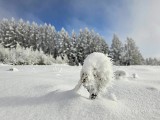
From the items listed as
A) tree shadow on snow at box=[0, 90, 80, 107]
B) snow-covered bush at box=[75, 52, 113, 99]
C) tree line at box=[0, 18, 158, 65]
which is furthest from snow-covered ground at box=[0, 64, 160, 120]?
tree line at box=[0, 18, 158, 65]

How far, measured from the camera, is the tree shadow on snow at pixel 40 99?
9.26m

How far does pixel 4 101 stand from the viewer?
9750mm

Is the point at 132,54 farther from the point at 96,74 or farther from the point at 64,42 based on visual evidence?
the point at 96,74

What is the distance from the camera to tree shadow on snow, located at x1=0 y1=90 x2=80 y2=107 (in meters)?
9.26

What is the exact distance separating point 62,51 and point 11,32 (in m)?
20.4

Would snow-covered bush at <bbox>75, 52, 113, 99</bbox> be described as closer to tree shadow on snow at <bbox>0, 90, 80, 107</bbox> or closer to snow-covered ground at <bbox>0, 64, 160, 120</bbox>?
snow-covered ground at <bbox>0, 64, 160, 120</bbox>

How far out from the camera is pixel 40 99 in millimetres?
9688

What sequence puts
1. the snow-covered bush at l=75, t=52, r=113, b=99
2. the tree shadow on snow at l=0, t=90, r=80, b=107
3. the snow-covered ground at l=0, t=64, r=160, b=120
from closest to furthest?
the snow-covered ground at l=0, t=64, r=160, b=120
the snow-covered bush at l=75, t=52, r=113, b=99
the tree shadow on snow at l=0, t=90, r=80, b=107

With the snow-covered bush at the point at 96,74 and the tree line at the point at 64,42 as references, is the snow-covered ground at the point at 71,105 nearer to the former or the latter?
the snow-covered bush at the point at 96,74

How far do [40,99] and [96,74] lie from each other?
2.90 meters

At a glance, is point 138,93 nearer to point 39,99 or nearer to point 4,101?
point 39,99

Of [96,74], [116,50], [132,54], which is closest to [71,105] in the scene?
[96,74]

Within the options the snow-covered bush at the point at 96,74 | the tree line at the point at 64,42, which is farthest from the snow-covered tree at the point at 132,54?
the snow-covered bush at the point at 96,74

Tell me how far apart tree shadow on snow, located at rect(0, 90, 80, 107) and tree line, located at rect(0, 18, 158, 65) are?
5148 centimetres
